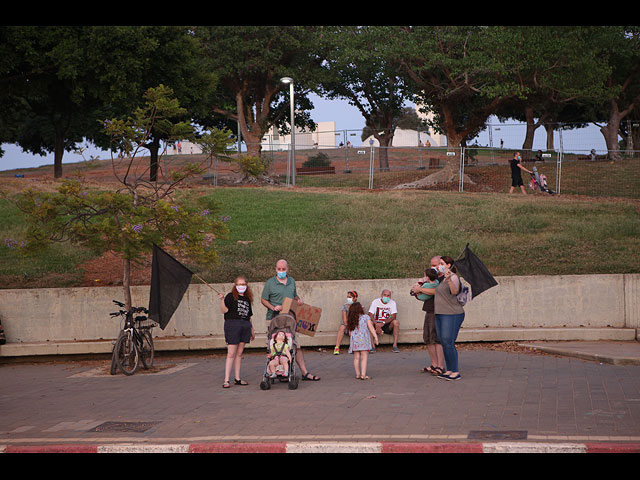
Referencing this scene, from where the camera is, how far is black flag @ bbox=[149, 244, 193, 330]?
42.7 ft

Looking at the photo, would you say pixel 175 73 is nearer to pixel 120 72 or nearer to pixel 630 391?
pixel 120 72

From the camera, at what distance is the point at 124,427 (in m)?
8.45

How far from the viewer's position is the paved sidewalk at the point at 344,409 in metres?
7.35

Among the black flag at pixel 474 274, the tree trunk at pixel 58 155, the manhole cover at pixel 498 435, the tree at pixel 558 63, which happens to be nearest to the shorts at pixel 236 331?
the black flag at pixel 474 274

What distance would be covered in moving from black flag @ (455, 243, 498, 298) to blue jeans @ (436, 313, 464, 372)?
1.35 metres

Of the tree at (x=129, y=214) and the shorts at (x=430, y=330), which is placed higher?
the tree at (x=129, y=214)

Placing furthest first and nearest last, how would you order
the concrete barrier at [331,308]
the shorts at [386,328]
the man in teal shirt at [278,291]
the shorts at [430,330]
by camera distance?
the concrete barrier at [331,308]
the shorts at [386,328]
the shorts at [430,330]
the man in teal shirt at [278,291]

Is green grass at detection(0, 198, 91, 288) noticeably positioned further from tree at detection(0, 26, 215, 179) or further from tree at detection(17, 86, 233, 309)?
tree at detection(0, 26, 215, 179)

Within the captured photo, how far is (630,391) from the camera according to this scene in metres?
9.55

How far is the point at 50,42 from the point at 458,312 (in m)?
24.4

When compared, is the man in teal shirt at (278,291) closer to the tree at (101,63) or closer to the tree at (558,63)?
the tree at (101,63)

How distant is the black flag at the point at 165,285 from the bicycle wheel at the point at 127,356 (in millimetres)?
575

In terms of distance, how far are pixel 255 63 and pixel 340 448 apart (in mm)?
34056

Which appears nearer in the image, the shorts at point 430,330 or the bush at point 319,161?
the shorts at point 430,330
